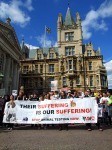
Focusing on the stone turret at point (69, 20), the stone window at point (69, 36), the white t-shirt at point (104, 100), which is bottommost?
the white t-shirt at point (104, 100)

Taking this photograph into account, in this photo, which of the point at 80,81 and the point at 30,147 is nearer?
the point at 30,147

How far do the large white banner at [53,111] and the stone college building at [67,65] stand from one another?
34.1 meters

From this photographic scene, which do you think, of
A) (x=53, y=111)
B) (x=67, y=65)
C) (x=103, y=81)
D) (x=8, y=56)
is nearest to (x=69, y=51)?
(x=67, y=65)

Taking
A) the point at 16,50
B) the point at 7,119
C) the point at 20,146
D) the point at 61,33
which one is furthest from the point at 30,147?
the point at 61,33

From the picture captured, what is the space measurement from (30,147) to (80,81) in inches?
1596

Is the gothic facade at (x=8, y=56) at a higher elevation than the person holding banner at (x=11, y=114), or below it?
higher

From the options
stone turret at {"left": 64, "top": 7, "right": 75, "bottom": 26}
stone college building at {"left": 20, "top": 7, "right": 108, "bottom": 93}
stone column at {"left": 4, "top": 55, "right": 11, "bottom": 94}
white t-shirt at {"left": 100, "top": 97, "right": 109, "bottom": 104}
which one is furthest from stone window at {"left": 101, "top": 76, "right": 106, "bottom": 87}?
white t-shirt at {"left": 100, "top": 97, "right": 109, "bottom": 104}

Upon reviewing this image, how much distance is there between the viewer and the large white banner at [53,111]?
37.7ft

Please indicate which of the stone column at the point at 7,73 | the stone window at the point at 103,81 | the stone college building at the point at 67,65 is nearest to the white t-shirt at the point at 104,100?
the stone column at the point at 7,73

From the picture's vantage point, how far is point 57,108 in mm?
11852

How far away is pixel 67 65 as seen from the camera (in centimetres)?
4766

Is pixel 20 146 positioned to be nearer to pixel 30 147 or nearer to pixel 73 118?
pixel 30 147

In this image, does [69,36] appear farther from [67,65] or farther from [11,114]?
[11,114]

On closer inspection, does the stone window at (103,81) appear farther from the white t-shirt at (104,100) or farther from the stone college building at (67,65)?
the white t-shirt at (104,100)
